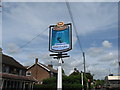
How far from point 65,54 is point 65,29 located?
241cm

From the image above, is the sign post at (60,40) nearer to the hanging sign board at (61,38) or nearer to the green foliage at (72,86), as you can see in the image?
the hanging sign board at (61,38)

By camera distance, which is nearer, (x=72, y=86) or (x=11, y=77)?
(x=11, y=77)

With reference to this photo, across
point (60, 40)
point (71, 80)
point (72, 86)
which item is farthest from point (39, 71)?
point (60, 40)

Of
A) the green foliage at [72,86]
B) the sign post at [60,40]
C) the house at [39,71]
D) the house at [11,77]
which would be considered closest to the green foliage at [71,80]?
the green foliage at [72,86]

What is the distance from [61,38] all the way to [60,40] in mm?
216

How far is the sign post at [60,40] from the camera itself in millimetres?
14820

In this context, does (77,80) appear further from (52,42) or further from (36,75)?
(52,42)

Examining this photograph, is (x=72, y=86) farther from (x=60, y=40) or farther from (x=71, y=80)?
(x=60, y=40)

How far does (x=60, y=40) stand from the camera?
15.0m

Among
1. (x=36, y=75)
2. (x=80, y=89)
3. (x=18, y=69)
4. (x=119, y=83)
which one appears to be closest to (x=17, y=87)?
(x=18, y=69)

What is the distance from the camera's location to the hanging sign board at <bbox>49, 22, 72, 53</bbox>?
584 inches

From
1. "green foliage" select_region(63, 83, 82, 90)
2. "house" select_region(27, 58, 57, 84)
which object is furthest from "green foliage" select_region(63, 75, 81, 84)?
"house" select_region(27, 58, 57, 84)

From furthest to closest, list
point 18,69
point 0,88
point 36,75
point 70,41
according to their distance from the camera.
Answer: point 36,75, point 18,69, point 0,88, point 70,41

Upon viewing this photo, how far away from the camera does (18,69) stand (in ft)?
116
